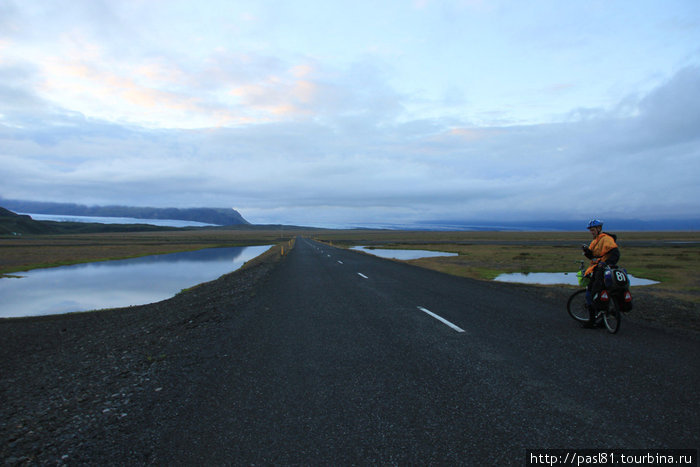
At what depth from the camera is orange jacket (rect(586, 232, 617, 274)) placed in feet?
23.6

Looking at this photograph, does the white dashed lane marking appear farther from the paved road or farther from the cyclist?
the cyclist

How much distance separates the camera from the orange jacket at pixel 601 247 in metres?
7.18

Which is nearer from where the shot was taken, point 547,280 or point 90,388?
point 90,388

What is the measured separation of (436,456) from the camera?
3082 millimetres

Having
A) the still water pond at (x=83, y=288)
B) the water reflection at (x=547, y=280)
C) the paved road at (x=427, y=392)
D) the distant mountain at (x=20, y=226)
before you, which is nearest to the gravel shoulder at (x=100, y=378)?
the paved road at (x=427, y=392)

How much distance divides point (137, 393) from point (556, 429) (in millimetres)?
4953

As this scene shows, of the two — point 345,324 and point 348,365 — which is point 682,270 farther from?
point 348,365

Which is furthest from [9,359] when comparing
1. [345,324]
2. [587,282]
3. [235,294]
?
[587,282]

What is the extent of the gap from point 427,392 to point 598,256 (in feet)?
17.6

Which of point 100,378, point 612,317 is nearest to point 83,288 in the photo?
point 100,378

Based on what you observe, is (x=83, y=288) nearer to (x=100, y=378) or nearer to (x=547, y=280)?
(x=100, y=378)

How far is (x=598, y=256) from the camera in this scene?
7445 mm

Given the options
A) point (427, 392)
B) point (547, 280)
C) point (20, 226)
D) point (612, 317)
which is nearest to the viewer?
point (427, 392)

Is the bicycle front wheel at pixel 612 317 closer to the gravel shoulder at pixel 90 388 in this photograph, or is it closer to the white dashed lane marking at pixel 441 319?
the white dashed lane marking at pixel 441 319
